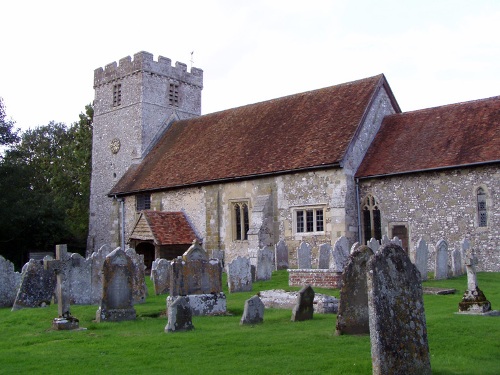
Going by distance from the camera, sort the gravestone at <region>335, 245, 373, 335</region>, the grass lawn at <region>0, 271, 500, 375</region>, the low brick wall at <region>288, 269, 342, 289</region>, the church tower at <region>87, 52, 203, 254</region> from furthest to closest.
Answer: the church tower at <region>87, 52, 203, 254</region>
the low brick wall at <region>288, 269, 342, 289</region>
the gravestone at <region>335, 245, 373, 335</region>
the grass lawn at <region>0, 271, 500, 375</region>

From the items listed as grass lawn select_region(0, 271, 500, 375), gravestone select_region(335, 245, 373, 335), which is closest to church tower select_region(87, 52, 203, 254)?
grass lawn select_region(0, 271, 500, 375)

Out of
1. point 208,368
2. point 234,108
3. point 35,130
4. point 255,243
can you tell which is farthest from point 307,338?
point 35,130

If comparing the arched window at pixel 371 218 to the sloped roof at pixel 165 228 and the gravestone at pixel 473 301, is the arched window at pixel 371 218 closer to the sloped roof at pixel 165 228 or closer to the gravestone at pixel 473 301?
the sloped roof at pixel 165 228

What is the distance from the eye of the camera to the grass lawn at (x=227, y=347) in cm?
720

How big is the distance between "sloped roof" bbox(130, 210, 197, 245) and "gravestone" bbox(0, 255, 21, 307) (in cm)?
912

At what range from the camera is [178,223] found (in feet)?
84.6

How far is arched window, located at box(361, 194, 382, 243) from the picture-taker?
2150cm

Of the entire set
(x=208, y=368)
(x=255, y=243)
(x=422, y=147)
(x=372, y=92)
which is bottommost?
(x=208, y=368)

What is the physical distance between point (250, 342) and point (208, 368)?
1615 millimetres

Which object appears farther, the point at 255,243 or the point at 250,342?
the point at 255,243

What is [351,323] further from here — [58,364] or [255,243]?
[255,243]

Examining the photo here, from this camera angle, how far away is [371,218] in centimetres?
2148

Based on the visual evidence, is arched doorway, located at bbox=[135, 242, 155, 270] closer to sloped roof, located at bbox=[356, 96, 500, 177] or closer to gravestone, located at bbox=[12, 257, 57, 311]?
sloped roof, located at bbox=[356, 96, 500, 177]

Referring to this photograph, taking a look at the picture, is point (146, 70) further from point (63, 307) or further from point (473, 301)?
point (473, 301)
